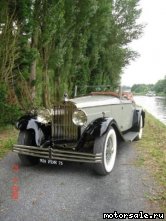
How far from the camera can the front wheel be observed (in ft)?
16.5

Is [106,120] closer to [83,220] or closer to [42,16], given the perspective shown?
[83,220]

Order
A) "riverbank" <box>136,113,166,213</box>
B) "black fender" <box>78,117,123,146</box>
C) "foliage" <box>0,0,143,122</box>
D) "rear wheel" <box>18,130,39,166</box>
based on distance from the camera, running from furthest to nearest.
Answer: "foliage" <box>0,0,143,122</box> < "rear wheel" <box>18,130,39,166</box> < "black fender" <box>78,117,123,146</box> < "riverbank" <box>136,113,166,213</box>

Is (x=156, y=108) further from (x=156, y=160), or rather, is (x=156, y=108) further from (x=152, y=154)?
(x=156, y=160)

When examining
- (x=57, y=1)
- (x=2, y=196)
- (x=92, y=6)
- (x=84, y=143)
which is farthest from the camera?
(x=92, y=6)

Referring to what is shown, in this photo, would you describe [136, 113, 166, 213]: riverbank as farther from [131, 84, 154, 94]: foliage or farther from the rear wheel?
[131, 84, 154, 94]: foliage

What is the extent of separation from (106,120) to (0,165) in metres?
2.17

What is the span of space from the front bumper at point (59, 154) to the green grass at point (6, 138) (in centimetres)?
132

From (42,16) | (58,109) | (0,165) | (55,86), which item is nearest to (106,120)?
(58,109)

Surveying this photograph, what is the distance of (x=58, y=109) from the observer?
5.60 meters

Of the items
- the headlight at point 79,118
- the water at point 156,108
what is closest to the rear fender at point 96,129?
the headlight at point 79,118

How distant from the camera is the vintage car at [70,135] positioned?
5035 mm

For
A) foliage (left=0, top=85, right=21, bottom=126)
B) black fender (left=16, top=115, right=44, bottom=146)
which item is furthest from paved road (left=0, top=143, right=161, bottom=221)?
foliage (left=0, top=85, right=21, bottom=126)

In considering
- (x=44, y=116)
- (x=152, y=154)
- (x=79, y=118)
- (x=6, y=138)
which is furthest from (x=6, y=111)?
(x=152, y=154)

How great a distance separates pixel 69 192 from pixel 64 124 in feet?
5.09
